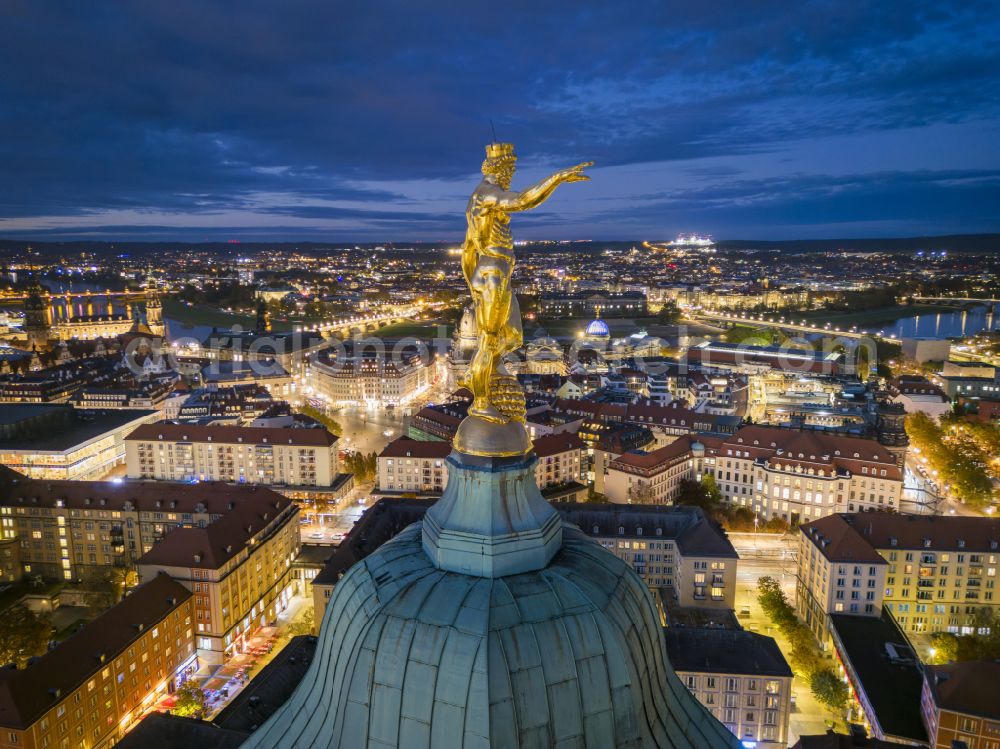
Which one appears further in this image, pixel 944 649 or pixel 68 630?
pixel 68 630

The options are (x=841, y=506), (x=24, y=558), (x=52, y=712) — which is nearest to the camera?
(x=52, y=712)

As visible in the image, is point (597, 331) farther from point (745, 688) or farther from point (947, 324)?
point (745, 688)

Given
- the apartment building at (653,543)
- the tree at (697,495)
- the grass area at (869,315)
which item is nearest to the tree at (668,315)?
the grass area at (869,315)

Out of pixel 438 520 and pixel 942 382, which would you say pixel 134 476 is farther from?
pixel 942 382

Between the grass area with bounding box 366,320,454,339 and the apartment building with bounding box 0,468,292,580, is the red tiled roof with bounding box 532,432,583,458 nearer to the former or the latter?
the apartment building with bounding box 0,468,292,580

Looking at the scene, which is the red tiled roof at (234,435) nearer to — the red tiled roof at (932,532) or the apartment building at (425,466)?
the apartment building at (425,466)

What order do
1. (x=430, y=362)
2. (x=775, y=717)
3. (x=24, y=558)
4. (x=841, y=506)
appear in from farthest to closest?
(x=430, y=362), (x=841, y=506), (x=24, y=558), (x=775, y=717)

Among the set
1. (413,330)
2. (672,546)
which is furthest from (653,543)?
(413,330)

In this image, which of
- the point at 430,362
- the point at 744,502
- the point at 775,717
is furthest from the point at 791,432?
the point at 430,362
